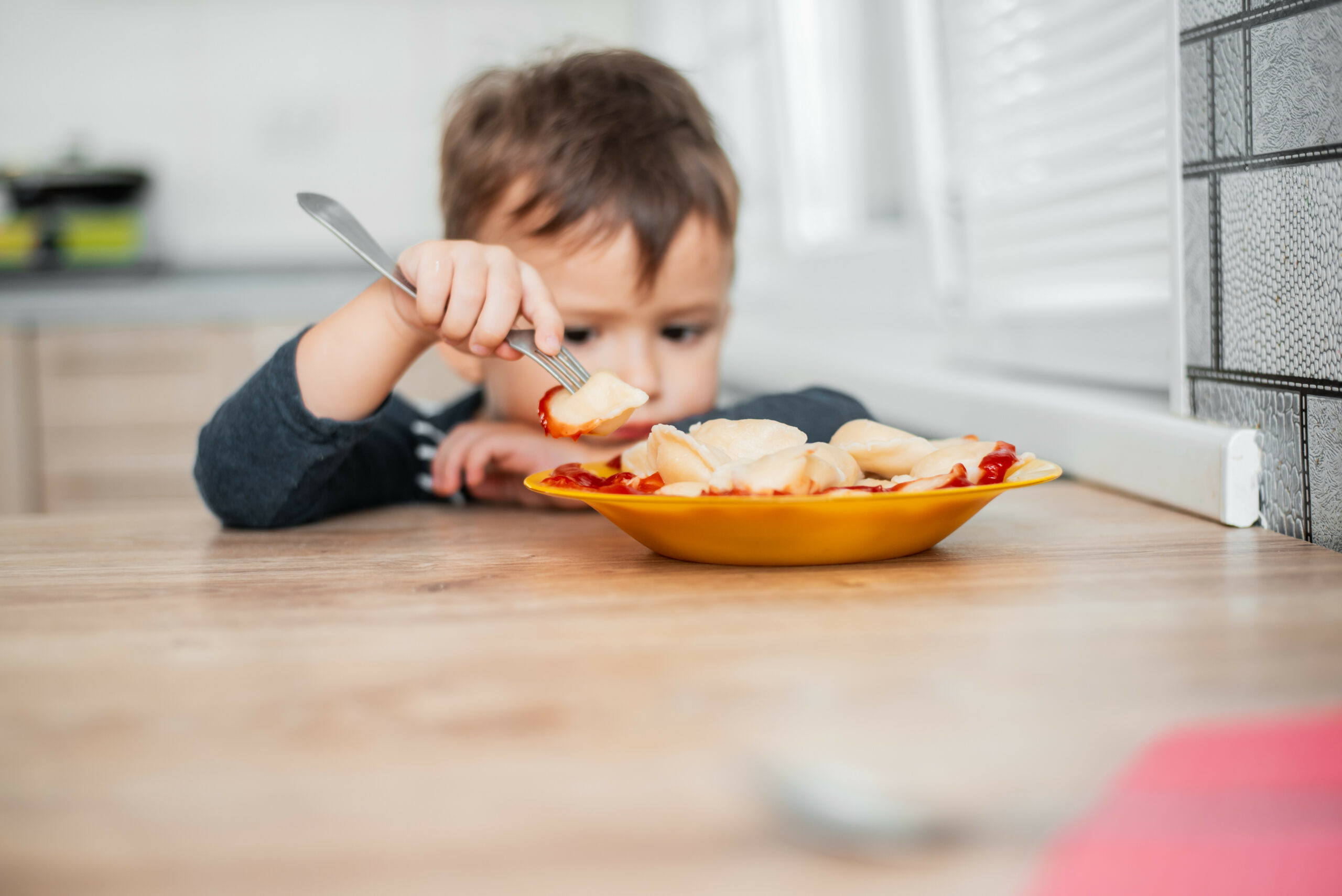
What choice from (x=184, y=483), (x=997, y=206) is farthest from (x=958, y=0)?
(x=184, y=483)

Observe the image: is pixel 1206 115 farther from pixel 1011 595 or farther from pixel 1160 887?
pixel 1160 887

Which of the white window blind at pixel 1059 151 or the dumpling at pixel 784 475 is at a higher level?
the white window blind at pixel 1059 151

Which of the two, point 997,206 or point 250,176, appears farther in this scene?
point 250,176

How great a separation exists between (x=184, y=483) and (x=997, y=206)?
203cm

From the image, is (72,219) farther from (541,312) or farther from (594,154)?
(541,312)

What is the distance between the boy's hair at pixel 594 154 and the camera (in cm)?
104

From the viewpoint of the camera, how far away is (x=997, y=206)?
1300mm

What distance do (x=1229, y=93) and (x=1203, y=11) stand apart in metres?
0.06

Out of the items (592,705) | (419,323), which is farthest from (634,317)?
(592,705)

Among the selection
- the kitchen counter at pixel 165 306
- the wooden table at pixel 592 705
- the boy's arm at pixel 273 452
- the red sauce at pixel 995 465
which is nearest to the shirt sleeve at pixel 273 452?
the boy's arm at pixel 273 452

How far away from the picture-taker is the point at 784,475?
0.50 metres

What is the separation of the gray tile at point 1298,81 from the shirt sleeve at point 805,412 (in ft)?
1.21

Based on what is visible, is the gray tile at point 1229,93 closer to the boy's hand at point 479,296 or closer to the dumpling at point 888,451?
the dumpling at point 888,451

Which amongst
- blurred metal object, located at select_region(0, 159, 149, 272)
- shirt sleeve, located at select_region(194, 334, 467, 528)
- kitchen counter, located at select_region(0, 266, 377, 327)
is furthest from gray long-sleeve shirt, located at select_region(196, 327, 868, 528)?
blurred metal object, located at select_region(0, 159, 149, 272)
